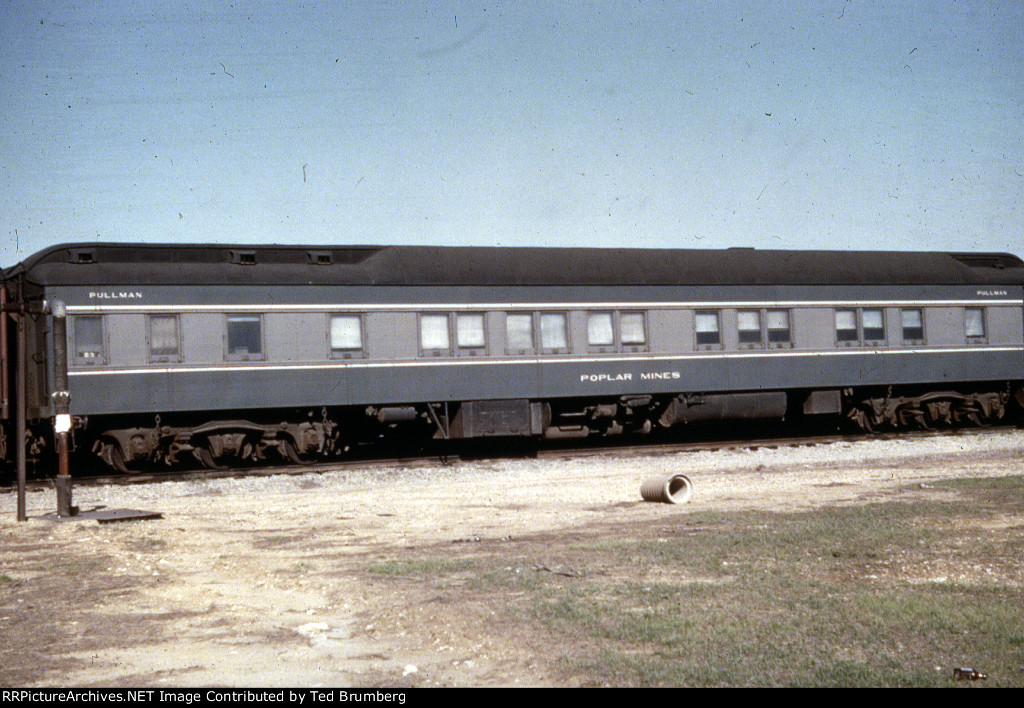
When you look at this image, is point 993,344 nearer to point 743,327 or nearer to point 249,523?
point 743,327

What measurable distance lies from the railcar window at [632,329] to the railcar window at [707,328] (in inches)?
51.2

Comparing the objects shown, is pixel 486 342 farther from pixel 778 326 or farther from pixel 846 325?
pixel 846 325

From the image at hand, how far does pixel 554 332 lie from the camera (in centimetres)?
2088

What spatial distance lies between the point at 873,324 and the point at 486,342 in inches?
375

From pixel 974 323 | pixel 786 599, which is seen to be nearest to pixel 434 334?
pixel 786 599

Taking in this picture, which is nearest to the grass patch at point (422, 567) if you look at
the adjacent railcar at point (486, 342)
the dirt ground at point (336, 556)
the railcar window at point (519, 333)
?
the dirt ground at point (336, 556)

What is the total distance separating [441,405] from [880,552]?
1231cm

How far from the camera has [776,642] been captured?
6.18 meters

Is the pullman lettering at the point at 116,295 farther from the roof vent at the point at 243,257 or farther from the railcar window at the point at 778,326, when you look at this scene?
the railcar window at the point at 778,326

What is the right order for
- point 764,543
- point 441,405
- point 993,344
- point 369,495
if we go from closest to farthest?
point 764,543 < point 369,495 < point 441,405 < point 993,344

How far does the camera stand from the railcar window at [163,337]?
18.2 m

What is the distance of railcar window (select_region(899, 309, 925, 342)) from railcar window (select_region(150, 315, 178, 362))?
53.1ft
